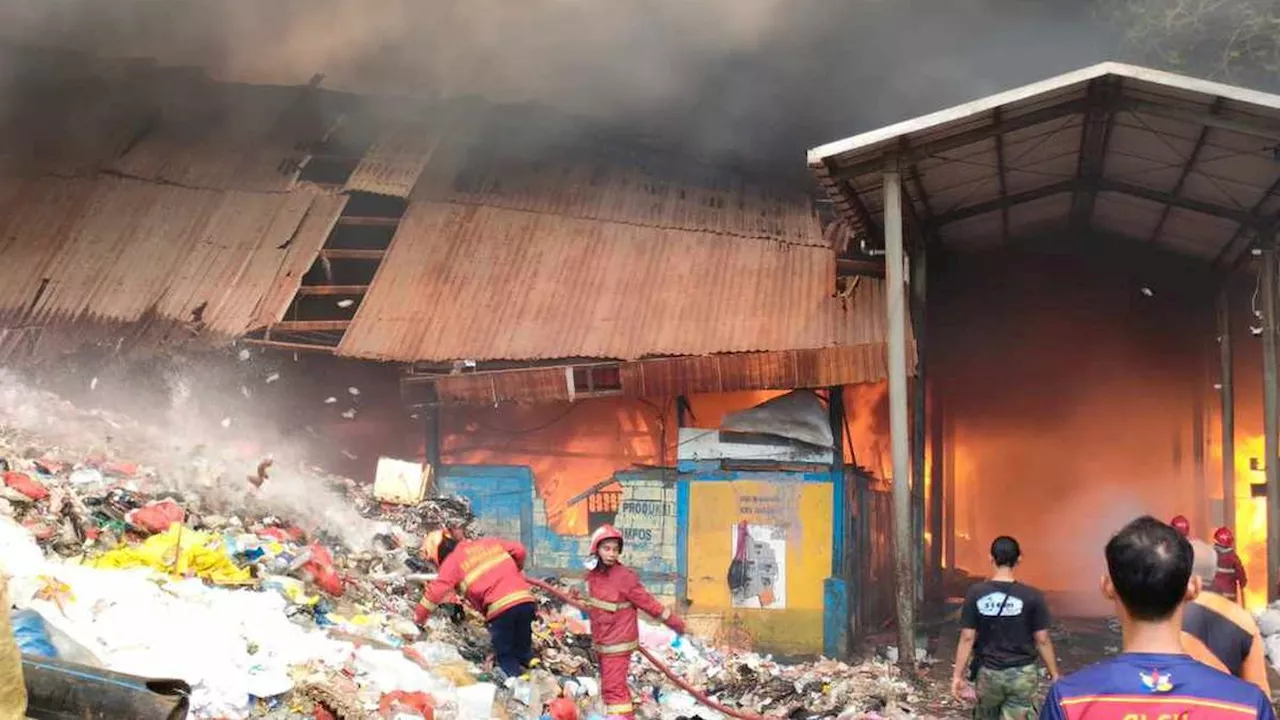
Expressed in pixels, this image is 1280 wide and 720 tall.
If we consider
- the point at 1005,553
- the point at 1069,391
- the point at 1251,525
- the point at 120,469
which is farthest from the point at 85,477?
the point at 1251,525

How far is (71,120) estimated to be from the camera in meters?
17.1

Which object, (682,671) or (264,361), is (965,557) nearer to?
(682,671)

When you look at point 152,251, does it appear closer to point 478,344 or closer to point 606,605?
point 478,344

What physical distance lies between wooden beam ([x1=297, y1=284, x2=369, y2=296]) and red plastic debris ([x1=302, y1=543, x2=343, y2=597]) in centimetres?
585

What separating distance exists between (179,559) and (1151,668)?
20.2 ft

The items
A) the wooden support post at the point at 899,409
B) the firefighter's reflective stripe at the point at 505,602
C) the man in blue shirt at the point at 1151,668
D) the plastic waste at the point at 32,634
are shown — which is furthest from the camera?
the wooden support post at the point at 899,409

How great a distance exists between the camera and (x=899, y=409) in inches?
414

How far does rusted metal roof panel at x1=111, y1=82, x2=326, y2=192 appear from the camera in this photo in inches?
617

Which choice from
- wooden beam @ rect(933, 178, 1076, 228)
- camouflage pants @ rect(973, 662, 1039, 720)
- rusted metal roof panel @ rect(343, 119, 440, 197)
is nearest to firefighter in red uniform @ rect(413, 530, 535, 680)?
camouflage pants @ rect(973, 662, 1039, 720)

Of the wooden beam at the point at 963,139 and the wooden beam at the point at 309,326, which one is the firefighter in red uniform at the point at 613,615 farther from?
the wooden beam at the point at 309,326

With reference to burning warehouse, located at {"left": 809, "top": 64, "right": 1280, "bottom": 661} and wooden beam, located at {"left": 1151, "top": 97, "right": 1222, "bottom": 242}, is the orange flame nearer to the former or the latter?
burning warehouse, located at {"left": 809, "top": 64, "right": 1280, "bottom": 661}

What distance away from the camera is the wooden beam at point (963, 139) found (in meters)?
10.4

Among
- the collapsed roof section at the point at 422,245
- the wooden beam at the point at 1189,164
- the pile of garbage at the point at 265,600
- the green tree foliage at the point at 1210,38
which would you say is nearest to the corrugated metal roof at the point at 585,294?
the collapsed roof section at the point at 422,245

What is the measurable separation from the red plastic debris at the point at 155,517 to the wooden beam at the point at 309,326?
5.06 meters
